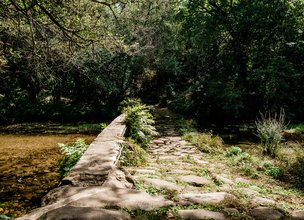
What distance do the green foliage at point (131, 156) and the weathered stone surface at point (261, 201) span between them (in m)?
2.06

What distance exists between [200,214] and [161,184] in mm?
1031

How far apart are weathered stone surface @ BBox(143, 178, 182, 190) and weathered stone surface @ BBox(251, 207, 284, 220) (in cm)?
96

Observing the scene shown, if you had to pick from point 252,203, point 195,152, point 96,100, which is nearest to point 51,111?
point 96,100

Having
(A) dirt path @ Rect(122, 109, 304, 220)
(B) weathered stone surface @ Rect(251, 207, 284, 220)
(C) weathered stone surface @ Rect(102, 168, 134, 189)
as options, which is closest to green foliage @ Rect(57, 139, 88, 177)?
(A) dirt path @ Rect(122, 109, 304, 220)

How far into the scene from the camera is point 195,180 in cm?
394

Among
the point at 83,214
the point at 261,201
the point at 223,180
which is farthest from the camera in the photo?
the point at 223,180

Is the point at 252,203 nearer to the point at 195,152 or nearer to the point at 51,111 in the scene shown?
the point at 195,152

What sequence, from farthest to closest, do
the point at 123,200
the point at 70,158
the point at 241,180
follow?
1. the point at 70,158
2. the point at 241,180
3. the point at 123,200

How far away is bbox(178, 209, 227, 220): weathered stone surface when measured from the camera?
99.4 inches

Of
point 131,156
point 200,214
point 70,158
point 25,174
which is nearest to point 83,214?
point 200,214

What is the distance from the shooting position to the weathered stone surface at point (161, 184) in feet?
11.4

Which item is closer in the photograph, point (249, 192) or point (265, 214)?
point (265, 214)

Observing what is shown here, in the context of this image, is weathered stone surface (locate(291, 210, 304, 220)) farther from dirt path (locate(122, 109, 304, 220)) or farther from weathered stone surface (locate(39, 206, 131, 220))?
weathered stone surface (locate(39, 206, 131, 220))

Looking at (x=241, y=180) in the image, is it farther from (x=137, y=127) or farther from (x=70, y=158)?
(x=137, y=127)
